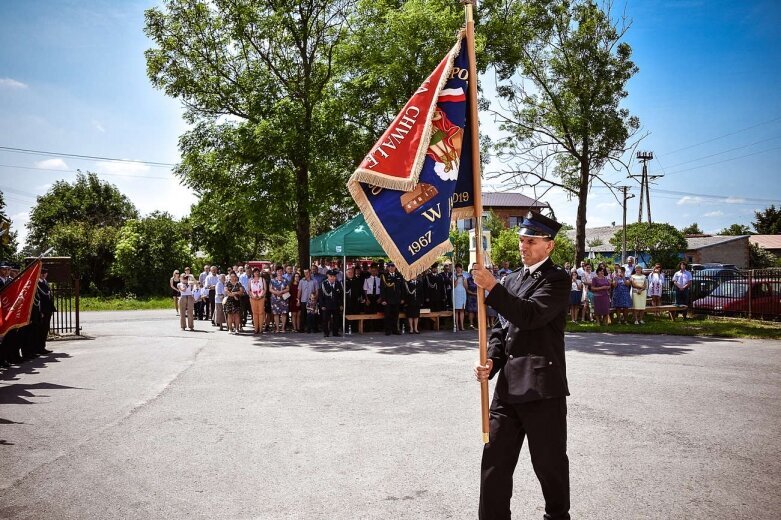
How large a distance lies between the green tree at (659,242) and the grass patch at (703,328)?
21.8 meters

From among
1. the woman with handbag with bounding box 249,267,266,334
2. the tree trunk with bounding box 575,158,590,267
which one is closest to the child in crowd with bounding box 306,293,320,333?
the woman with handbag with bounding box 249,267,266,334

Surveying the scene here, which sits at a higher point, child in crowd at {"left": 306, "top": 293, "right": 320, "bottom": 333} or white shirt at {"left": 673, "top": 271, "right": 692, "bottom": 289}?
white shirt at {"left": 673, "top": 271, "right": 692, "bottom": 289}

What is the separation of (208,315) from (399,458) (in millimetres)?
19402

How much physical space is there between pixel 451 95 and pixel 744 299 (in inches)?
784

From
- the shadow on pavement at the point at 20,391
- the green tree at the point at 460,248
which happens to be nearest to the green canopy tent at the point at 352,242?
the shadow on pavement at the point at 20,391

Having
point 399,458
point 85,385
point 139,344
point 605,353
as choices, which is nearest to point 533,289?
point 399,458

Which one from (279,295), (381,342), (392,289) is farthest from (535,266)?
(279,295)

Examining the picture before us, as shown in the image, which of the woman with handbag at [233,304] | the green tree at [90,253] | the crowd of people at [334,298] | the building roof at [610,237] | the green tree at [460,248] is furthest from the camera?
the building roof at [610,237]

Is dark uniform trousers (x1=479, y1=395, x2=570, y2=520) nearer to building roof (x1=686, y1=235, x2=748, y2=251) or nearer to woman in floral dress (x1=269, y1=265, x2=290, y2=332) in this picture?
woman in floral dress (x1=269, y1=265, x2=290, y2=332)

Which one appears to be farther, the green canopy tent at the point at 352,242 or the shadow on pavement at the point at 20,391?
the green canopy tent at the point at 352,242

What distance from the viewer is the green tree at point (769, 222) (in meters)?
81.6

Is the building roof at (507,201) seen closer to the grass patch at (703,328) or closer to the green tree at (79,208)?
the green tree at (79,208)

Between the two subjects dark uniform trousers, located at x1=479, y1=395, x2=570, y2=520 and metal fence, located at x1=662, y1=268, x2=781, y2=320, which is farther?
metal fence, located at x1=662, y1=268, x2=781, y2=320

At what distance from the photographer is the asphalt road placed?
14.2 feet
